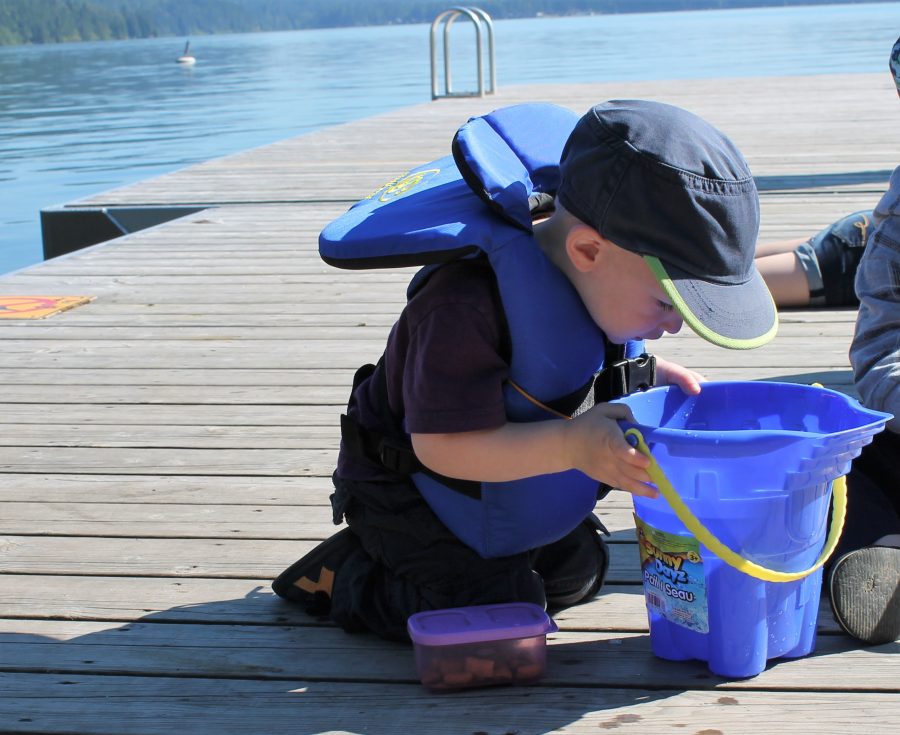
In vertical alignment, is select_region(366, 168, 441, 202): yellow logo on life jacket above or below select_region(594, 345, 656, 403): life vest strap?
above

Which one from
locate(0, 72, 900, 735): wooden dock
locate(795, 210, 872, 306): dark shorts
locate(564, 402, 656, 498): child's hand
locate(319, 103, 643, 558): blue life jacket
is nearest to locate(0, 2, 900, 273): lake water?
locate(0, 72, 900, 735): wooden dock

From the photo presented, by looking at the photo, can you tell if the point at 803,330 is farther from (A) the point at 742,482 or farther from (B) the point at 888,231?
(A) the point at 742,482

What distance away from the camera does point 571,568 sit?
2.26 metres

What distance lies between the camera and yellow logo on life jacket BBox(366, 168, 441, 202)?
7.33ft

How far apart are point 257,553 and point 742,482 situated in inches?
44.0

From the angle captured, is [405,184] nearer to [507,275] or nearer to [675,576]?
[507,275]

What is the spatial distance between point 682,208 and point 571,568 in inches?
30.6

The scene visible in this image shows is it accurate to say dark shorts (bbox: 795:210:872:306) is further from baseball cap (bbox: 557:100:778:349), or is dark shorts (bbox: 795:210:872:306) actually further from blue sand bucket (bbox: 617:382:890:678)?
baseball cap (bbox: 557:100:778:349)

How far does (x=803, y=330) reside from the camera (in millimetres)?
4070

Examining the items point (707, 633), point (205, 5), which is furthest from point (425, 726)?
point (205, 5)

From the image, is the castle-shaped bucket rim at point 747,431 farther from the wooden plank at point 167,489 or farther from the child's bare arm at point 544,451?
the wooden plank at point 167,489

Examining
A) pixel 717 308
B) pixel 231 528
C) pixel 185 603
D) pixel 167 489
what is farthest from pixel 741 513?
pixel 167 489

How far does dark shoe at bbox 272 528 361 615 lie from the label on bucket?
0.58 metres

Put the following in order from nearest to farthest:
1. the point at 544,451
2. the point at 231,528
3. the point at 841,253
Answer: the point at 544,451, the point at 231,528, the point at 841,253
